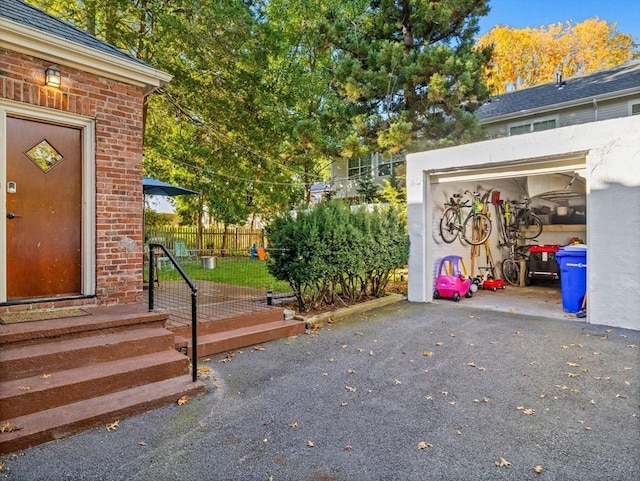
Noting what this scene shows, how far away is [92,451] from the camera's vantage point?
268 centimetres

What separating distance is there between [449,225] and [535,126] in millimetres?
9569

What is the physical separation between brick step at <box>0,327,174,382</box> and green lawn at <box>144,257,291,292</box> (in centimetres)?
373

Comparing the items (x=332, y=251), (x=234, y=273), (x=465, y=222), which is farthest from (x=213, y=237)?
(x=332, y=251)

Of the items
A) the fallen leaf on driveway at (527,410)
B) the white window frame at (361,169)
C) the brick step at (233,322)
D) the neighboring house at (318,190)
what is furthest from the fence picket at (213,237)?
the fallen leaf on driveway at (527,410)

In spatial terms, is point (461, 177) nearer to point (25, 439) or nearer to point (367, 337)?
point (367, 337)

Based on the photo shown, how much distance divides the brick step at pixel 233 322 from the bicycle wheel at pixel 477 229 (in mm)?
5594

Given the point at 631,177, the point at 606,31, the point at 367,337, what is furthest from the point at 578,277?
the point at 606,31

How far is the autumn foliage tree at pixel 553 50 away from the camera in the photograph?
2027cm

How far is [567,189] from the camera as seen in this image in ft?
30.7

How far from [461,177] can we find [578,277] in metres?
2.76

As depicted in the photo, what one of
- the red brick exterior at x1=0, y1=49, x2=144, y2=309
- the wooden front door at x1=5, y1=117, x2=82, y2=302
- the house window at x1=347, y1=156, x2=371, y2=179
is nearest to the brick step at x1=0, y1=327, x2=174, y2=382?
the red brick exterior at x1=0, y1=49, x2=144, y2=309

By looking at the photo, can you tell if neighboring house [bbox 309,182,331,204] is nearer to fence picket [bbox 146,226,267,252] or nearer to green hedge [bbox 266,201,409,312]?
fence picket [bbox 146,226,267,252]

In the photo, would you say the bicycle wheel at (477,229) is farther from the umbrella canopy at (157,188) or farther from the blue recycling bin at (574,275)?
the umbrella canopy at (157,188)

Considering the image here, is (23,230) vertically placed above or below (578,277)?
above
